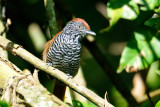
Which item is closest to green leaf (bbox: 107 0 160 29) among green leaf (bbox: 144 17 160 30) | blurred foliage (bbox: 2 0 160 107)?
blurred foliage (bbox: 2 0 160 107)

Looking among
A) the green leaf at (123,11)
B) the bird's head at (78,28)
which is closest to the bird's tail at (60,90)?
the bird's head at (78,28)

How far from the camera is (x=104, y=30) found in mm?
3062

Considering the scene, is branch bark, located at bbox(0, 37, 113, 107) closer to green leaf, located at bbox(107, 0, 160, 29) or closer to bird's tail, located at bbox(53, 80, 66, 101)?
bird's tail, located at bbox(53, 80, 66, 101)

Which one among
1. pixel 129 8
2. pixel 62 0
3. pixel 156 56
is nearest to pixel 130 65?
pixel 156 56

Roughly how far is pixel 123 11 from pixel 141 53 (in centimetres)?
46

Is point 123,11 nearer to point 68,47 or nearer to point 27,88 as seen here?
point 68,47

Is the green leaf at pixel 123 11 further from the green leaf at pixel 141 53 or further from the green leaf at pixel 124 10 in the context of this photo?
the green leaf at pixel 141 53

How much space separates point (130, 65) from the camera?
2.88 m

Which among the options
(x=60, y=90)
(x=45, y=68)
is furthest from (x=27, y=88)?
(x=60, y=90)

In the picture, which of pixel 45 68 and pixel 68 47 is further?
pixel 68 47

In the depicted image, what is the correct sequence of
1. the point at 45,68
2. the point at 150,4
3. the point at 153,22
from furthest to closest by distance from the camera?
the point at 150,4, the point at 153,22, the point at 45,68

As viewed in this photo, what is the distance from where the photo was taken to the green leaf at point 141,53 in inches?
112

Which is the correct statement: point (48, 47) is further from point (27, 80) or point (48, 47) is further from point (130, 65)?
point (27, 80)

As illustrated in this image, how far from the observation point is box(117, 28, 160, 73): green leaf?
112 inches
